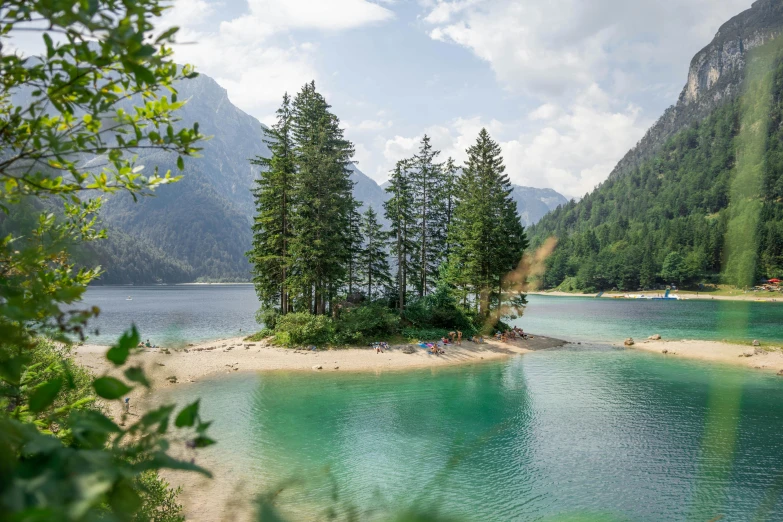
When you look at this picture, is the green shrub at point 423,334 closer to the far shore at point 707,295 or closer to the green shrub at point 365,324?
the green shrub at point 365,324

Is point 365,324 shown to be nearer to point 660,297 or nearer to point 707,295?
point 660,297

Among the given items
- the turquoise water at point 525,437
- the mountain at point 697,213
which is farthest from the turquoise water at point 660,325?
the mountain at point 697,213

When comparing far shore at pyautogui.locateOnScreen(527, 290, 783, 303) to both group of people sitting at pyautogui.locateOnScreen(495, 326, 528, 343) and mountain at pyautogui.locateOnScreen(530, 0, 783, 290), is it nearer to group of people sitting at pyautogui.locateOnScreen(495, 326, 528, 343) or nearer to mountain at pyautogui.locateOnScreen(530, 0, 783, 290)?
mountain at pyautogui.locateOnScreen(530, 0, 783, 290)

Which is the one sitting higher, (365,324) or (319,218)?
(319,218)

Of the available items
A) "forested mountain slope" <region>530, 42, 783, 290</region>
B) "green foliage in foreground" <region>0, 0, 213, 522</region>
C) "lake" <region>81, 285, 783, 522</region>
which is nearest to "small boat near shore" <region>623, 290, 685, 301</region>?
"forested mountain slope" <region>530, 42, 783, 290</region>

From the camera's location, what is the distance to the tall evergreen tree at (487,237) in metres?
36.8

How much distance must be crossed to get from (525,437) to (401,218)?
22.9 metres

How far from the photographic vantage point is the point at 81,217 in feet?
13.1

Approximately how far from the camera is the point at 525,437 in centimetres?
1625

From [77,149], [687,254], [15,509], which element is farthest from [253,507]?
[687,254]

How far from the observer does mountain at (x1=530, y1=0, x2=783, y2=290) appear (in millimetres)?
106688

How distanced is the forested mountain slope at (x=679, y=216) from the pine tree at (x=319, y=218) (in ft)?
185

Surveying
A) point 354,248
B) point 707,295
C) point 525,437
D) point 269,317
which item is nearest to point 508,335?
point 354,248

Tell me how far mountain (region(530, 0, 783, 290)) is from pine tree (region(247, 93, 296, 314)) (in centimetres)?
6322
